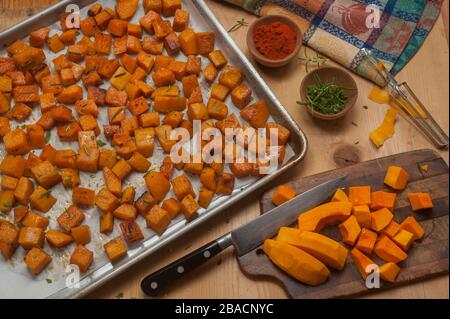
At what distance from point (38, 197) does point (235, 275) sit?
92cm

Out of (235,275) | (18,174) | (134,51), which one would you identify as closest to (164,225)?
(235,275)

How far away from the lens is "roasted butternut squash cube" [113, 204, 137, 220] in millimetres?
2293

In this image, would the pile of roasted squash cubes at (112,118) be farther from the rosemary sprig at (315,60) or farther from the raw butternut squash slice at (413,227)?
the raw butternut squash slice at (413,227)

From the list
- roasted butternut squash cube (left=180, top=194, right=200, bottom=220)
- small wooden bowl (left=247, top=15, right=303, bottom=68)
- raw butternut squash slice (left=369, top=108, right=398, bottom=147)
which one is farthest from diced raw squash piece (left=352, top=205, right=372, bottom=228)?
small wooden bowl (left=247, top=15, right=303, bottom=68)

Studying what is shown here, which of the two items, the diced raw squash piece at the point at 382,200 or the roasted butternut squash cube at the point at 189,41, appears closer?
the diced raw squash piece at the point at 382,200

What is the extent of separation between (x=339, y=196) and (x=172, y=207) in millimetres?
715

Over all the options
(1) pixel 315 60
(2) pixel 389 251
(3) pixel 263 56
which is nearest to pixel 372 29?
(1) pixel 315 60

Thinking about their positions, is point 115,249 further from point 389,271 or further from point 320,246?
point 389,271

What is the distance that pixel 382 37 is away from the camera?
8.65 ft

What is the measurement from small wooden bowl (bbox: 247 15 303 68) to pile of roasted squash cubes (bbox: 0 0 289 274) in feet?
0.41

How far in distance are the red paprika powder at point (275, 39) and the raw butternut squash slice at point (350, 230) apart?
2.80 ft

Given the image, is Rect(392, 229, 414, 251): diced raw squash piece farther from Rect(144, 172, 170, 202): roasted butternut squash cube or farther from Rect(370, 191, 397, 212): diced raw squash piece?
Rect(144, 172, 170, 202): roasted butternut squash cube

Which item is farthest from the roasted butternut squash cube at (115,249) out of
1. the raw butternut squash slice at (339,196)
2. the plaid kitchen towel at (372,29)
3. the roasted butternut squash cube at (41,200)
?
the plaid kitchen towel at (372,29)

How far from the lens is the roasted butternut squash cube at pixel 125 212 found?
2.29 metres
